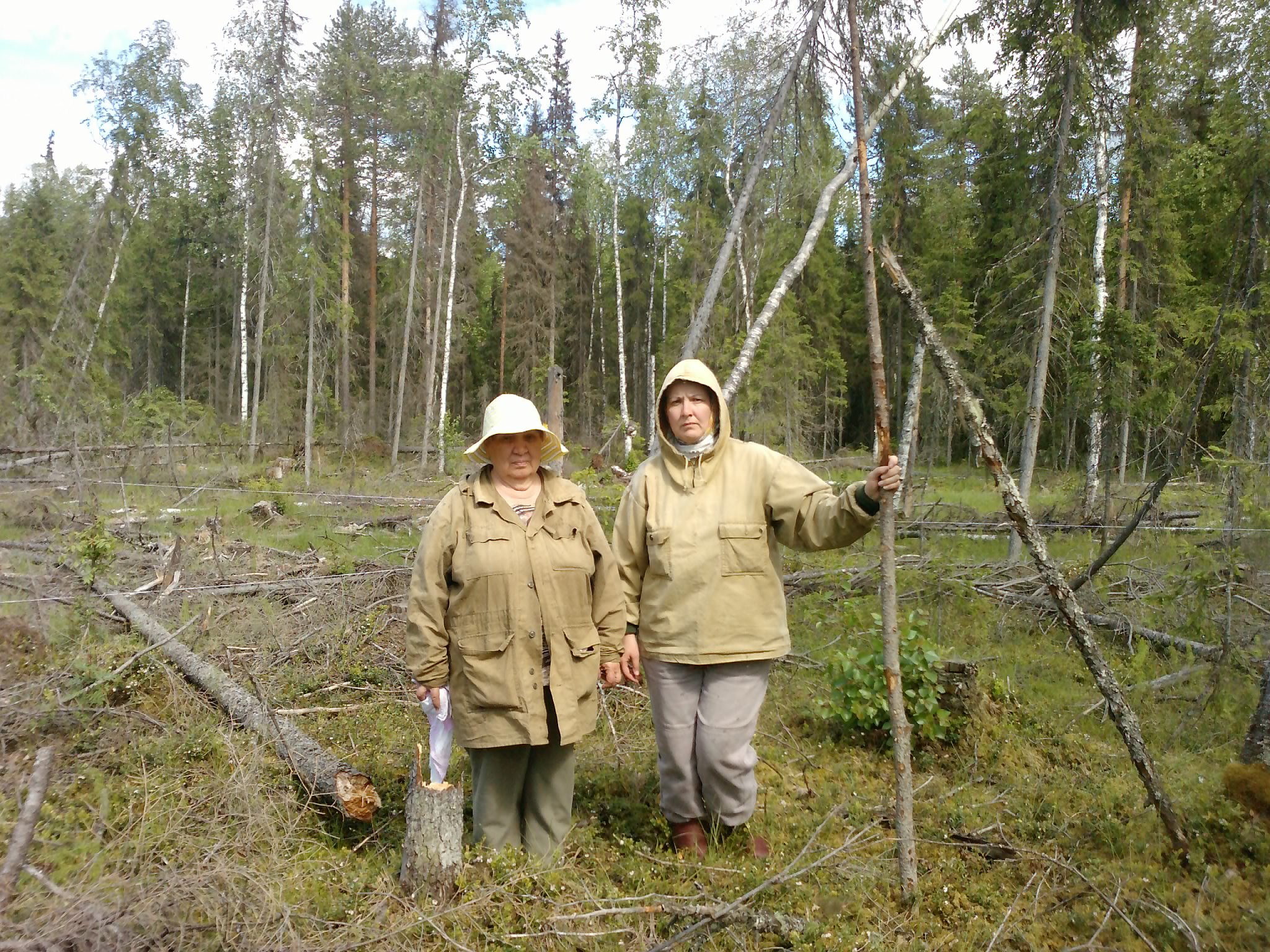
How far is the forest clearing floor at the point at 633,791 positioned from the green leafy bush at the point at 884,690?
0.15m

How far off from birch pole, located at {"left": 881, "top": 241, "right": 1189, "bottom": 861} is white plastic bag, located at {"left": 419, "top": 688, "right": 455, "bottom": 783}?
2.55 meters

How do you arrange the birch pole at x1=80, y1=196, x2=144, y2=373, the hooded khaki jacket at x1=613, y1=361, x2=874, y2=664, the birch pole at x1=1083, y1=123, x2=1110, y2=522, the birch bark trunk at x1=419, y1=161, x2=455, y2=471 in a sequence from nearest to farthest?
the hooded khaki jacket at x1=613, y1=361, x2=874, y2=664 < the birch pole at x1=1083, y1=123, x2=1110, y2=522 < the birch pole at x1=80, y1=196, x2=144, y2=373 < the birch bark trunk at x1=419, y1=161, x2=455, y2=471

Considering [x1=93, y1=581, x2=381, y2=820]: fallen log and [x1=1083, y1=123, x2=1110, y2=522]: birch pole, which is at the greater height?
[x1=1083, y1=123, x2=1110, y2=522]: birch pole

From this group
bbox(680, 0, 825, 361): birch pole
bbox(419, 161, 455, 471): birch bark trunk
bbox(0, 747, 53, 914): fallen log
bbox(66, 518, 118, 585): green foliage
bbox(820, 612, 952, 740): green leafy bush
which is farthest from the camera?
bbox(419, 161, 455, 471): birch bark trunk

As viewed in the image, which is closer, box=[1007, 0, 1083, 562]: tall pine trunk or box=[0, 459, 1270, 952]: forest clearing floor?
box=[0, 459, 1270, 952]: forest clearing floor

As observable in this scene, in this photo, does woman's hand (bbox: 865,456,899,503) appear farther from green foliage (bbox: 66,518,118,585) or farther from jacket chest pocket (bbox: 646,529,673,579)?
green foliage (bbox: 66,518,118,585)

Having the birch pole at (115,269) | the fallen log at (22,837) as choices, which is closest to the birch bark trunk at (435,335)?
the birch pole at (115,269)

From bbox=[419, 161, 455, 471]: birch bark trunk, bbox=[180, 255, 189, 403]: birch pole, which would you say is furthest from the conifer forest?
bbox=[180, 255, 189, 403]: birch pole

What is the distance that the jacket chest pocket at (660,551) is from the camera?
3666 millimetres

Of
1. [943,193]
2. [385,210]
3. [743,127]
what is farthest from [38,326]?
[943,193]

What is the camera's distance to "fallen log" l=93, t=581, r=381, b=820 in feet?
13.2

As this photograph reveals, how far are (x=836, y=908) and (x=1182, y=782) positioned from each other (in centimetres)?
210

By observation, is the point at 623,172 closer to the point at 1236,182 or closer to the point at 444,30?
the point at 444,30

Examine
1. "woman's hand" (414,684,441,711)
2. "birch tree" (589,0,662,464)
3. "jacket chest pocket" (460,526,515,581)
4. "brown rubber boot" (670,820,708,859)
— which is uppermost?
"birch tree" (589,0,662,464)
